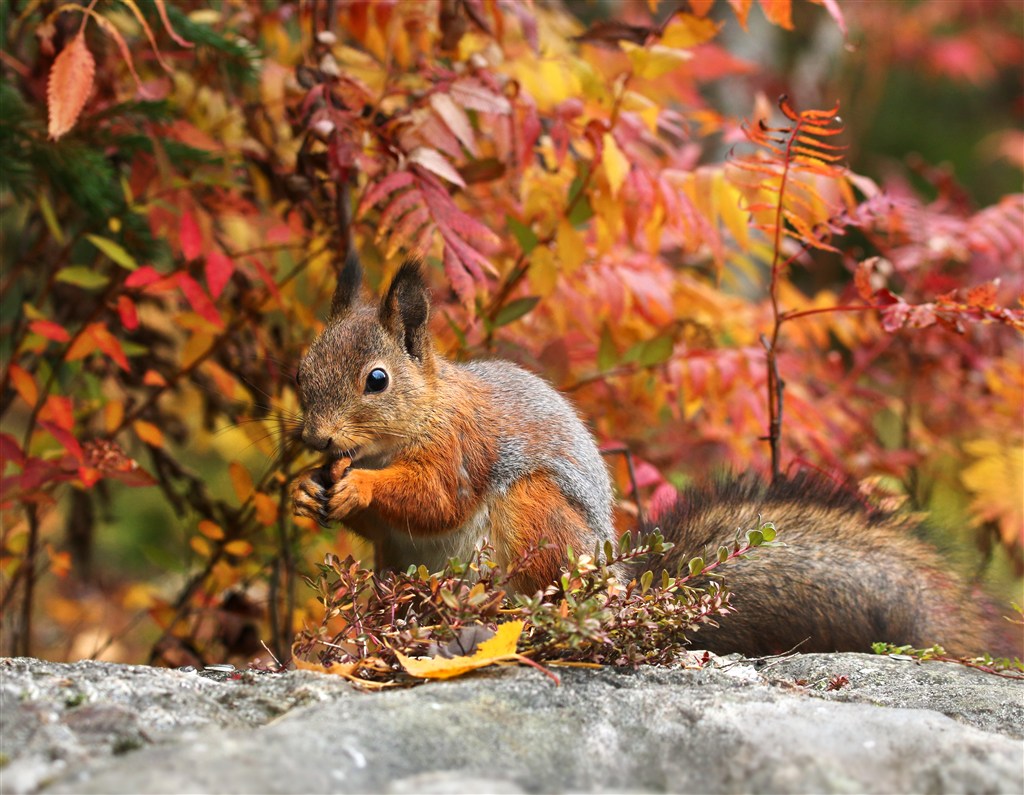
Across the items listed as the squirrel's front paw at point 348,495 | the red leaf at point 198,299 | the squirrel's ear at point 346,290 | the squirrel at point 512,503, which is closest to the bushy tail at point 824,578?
the squirrel at point 512,503

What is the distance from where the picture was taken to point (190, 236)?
2.79m

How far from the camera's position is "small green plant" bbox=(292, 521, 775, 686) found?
186cm

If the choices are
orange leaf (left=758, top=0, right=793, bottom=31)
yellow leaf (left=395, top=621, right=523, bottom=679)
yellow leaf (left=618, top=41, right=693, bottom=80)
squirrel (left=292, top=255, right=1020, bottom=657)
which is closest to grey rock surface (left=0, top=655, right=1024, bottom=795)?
yellow leaf (left=395, top=621, right=523, bottom=679)

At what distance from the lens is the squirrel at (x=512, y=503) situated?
2.47 meters

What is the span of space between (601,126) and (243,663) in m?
1.91

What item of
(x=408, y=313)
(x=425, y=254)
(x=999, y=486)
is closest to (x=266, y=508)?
(x=408, y=313)

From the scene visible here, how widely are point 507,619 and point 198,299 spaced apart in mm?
1228

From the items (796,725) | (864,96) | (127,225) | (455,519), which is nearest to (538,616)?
(796,725)

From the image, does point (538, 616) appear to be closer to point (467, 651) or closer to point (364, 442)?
point (467, 651)

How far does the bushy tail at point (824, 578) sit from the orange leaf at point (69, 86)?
56.5 inches

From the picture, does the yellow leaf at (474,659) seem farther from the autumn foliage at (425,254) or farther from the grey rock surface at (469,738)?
the autumn foliage at (425,254)

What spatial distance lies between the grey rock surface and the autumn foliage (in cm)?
103

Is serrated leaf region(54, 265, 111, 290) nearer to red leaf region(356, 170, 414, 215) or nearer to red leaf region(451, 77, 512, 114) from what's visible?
red leaf region(356, 170, 414, 215)

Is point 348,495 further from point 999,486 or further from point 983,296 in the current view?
point 999,486
